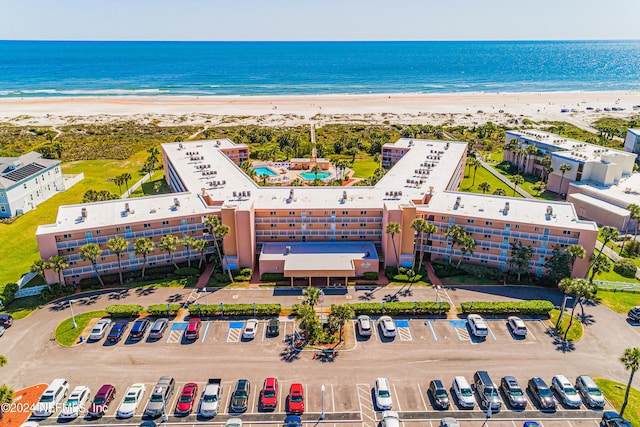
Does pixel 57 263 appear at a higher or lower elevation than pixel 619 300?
higher

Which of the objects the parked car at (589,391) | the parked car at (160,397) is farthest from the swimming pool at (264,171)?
the parked car at (589,391)

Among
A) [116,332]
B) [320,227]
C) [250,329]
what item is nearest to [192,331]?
[250,329]

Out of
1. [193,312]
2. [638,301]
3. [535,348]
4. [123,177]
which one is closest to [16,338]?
[193,312]

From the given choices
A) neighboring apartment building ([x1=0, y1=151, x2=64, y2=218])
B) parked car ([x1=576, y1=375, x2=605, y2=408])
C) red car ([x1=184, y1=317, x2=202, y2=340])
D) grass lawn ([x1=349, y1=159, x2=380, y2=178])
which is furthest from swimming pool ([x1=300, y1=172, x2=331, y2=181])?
parked car ([x1=576, y1=375, x2=605, y2=408])

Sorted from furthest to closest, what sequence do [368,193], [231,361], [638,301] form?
[368,193] < [638,301] < [231,361]

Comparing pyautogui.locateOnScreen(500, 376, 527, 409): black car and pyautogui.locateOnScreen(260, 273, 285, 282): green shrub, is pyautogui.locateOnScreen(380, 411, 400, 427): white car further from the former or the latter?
pyautogui.locateOnScreen(260, 273, 285, 282): green shrub

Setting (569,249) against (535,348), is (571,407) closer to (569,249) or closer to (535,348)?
(535,348)

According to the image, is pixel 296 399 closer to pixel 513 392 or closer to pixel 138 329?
pixel 513 392
